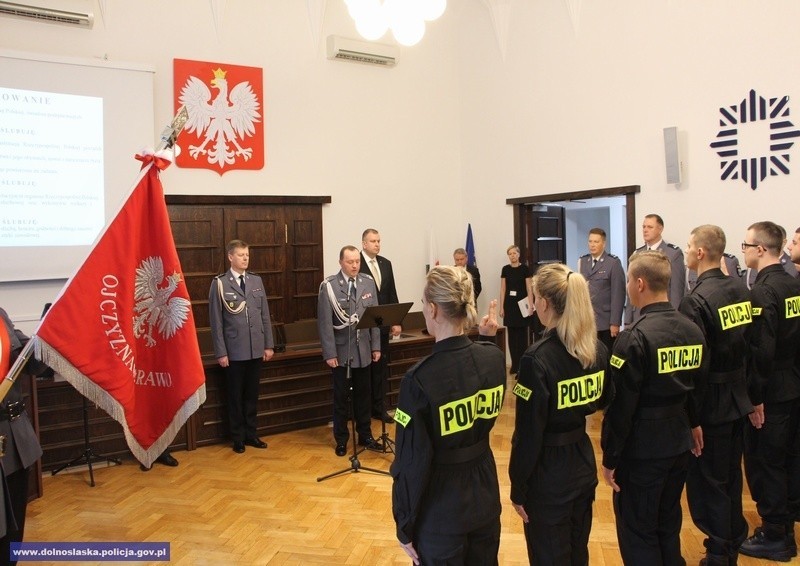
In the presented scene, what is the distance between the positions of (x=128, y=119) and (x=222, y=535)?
4435 mm

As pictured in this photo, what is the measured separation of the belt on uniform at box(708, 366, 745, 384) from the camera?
119 inches

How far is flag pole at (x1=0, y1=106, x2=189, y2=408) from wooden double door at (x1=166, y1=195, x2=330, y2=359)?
4481 mm

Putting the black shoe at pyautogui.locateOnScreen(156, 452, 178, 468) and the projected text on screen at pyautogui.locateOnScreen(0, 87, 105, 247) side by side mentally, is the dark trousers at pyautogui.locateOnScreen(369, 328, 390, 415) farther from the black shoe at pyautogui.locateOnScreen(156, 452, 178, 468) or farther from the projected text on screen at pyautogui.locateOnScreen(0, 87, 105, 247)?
the projected text on screen at pyautogui.locateOnScreen(0, 87, 105, 247)

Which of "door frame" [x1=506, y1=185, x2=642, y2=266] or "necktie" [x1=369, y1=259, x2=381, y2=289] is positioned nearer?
"necktie" [x1=369, y1=259, x2=381, y2=289]

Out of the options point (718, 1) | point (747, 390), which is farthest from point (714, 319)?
point (718, 1)

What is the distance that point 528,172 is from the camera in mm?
8016

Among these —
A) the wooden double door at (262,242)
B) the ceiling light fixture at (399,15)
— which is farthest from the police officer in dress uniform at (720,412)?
the wooden double door at (262,242)

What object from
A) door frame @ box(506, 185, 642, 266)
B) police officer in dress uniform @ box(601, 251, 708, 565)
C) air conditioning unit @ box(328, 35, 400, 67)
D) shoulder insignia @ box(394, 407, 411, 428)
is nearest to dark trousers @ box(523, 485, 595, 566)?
police officer in dress uniform @ box(601, 251, 708, 565)

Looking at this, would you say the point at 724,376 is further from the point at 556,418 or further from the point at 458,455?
the point at 458,455

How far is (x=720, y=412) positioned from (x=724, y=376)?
7.2 inches

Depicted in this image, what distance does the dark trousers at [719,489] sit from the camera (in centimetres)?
295

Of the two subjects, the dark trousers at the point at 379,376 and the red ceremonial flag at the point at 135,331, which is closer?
the red ceremonial flag at the point at 135,331

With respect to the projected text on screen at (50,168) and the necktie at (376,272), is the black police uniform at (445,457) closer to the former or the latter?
the necktie at (376,272)

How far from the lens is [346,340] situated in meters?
5.19
